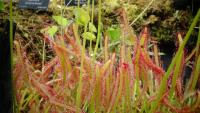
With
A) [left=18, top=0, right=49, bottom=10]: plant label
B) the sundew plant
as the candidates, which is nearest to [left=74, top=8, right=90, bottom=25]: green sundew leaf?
the sundew plant

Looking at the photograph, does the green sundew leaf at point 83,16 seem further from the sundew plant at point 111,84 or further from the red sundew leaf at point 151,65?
the red sundew leaf at point 151,65

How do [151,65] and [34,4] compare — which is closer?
[151,65]

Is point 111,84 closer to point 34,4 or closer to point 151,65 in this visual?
point 151,65

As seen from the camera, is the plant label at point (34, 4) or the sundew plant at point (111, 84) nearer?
the sundew plant at point (111, 84)

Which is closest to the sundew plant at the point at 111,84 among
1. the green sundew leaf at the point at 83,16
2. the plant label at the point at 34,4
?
the green sundew leaf at the point at 83,16

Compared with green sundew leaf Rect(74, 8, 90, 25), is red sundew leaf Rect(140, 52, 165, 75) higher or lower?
lower

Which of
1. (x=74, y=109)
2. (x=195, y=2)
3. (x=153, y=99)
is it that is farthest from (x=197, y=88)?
(x=195, y=2)

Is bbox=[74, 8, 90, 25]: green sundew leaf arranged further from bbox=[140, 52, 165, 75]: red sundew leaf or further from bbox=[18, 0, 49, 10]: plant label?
bbox=[18, 0, 49, 10]: plant label

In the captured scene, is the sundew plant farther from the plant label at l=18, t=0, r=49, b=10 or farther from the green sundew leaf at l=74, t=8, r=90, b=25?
the plant label at l=18, t=0, r=49, b=10

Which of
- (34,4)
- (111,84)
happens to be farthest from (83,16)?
(34,4)

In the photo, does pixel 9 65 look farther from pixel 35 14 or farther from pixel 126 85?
pixel 35 14

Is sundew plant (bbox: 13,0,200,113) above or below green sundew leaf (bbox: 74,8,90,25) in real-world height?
below

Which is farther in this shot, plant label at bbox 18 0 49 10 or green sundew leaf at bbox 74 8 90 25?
plant label at bbox 18 0 49 10

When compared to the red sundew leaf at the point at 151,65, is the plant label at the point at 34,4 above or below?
above
